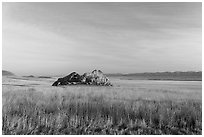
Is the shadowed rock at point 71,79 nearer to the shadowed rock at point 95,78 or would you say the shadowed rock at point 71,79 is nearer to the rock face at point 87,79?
the rock face at point 87,79

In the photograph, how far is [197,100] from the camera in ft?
16.3

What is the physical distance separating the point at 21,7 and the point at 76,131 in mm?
3495

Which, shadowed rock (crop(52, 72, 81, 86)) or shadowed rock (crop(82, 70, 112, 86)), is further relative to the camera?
shadowed rock (crop(52, 72, 81, 86))

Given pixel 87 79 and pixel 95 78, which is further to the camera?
pixel 95 78

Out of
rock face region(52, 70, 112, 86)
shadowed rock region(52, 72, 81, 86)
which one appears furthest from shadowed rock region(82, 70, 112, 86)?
shadowed rock region(52, 72, 81, 86)

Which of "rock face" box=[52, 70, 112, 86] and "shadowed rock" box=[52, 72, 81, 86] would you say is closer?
"rock face" box=[52, 70, 112, 86]

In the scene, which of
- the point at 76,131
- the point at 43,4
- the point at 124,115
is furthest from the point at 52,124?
the point at 43,4

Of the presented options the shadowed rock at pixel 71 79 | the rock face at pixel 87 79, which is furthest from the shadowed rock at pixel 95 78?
the shadowed rock at pixel 71 79

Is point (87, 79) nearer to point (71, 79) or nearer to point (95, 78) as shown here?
point (95, 78)

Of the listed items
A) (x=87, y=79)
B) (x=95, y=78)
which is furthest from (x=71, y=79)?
(x=95, y=78)

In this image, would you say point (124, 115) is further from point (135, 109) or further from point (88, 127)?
point (88, 127)

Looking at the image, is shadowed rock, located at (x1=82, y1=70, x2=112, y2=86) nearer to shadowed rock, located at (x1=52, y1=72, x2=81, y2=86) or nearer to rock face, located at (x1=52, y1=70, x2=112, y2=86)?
rock face, located at (x1=52, y1=70, x2=112, y2=86)

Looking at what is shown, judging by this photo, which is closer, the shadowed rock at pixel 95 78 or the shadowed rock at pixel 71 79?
the shadowed rock at pixel 95 78

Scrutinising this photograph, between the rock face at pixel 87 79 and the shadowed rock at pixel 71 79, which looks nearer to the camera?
the rock face at pixel 87 79
